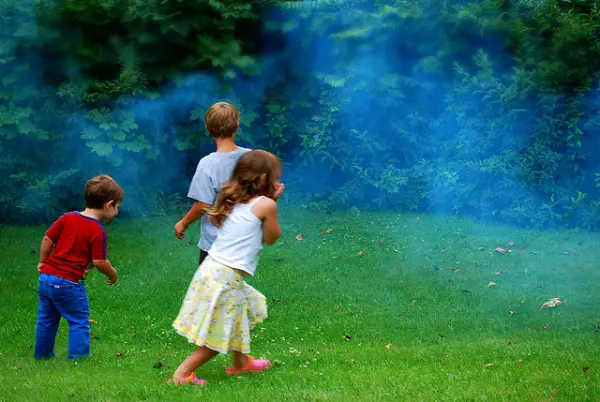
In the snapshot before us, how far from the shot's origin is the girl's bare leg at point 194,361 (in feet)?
15.6

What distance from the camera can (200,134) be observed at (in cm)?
1099

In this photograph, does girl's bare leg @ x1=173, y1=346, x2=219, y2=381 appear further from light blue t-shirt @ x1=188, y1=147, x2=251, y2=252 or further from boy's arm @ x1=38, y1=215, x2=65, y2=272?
boy's arm @ x1=38, y1=215, x2=65, y2=272

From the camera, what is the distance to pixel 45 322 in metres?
5.42

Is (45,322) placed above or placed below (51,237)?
below

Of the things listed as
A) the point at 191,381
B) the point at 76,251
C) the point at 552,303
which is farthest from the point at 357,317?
the point at 76,251

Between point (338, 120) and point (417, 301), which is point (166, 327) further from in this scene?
point (338, 120)

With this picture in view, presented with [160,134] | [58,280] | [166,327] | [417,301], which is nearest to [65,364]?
[58,280]

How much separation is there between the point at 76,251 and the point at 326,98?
20.7 ft

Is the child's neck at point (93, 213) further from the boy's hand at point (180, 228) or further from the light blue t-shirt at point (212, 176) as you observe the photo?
the light blue t-shirt at point (212, 176)

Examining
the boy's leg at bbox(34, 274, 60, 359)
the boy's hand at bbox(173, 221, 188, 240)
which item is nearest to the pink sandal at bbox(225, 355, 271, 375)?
the boy's hand at bbox(173, 221, 188, 240)

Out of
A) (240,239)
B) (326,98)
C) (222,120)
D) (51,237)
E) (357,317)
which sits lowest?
(357,317)

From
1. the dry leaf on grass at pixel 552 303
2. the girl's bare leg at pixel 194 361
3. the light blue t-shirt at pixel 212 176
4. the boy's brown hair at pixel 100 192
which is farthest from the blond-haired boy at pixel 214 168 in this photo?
the dry leaf on grass at pixel 552 303

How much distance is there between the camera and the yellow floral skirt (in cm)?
466

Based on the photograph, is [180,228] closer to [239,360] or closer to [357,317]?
[239,360]
